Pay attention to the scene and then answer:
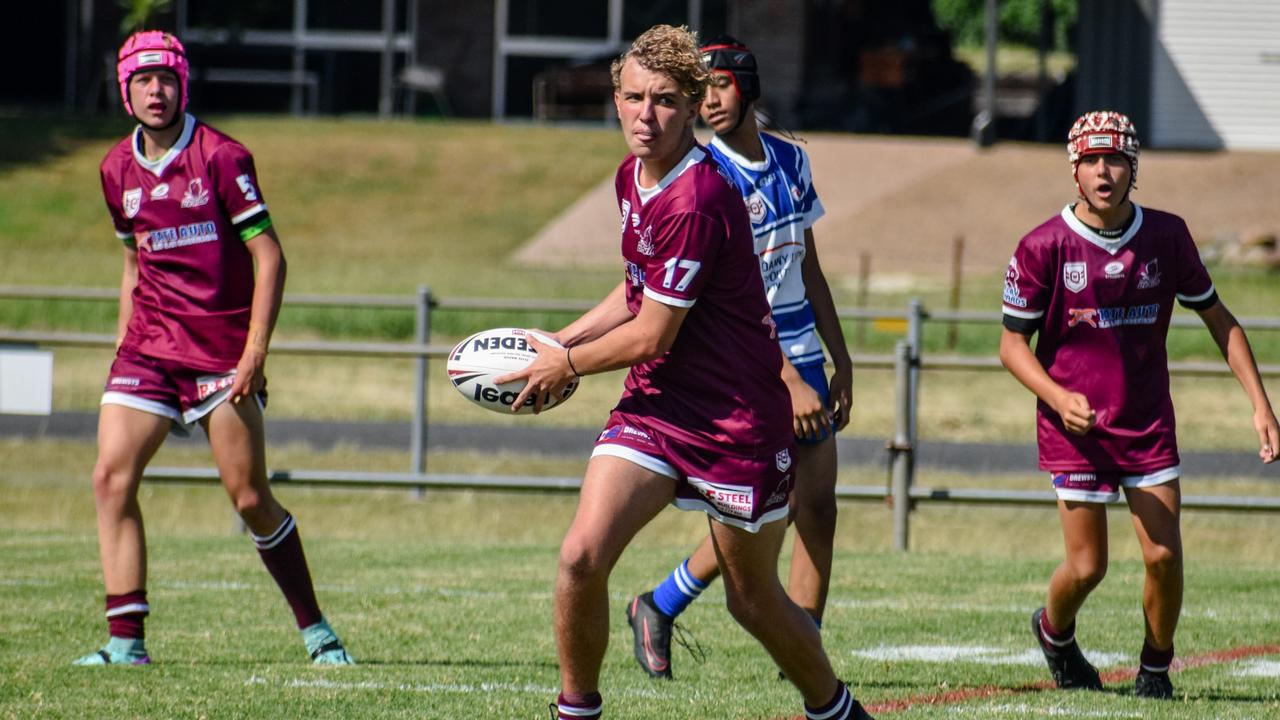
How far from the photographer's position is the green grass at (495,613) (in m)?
5.63

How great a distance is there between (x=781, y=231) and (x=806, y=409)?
0.69 m

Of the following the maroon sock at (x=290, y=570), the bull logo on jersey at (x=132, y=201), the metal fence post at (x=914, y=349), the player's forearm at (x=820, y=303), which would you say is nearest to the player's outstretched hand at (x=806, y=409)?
the player's forearm at (x=820, y=303)

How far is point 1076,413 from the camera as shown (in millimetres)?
5406

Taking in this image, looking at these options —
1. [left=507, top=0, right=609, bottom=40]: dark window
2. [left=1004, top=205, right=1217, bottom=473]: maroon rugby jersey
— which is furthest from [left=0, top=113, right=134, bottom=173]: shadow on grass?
[left=1004, top=205, right=1217, bottom=473]: maroon rugby jersey

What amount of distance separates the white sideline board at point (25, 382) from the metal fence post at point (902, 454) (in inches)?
195

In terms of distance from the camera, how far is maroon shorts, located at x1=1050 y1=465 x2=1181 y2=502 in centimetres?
561

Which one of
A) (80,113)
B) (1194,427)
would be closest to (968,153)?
(1194,427)

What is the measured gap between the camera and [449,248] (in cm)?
2806

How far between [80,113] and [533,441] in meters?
27.8

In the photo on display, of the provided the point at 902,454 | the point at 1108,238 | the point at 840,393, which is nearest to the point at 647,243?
the point at 840,393

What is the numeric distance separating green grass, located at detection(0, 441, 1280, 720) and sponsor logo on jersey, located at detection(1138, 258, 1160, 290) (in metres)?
1.40

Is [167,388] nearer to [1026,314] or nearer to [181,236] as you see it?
[181,236]

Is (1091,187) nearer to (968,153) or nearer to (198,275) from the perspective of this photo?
(198,275)

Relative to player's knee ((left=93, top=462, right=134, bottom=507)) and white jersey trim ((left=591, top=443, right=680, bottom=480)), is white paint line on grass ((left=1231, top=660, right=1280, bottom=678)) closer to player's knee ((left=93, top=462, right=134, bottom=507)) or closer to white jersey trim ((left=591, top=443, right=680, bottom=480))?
white jersey trim ((left=591, top=443, right=680, bottom=480))
